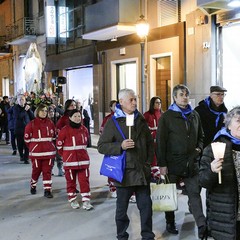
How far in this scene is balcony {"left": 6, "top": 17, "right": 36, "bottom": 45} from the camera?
2898 centimetres

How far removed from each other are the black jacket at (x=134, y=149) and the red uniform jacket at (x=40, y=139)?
310cm

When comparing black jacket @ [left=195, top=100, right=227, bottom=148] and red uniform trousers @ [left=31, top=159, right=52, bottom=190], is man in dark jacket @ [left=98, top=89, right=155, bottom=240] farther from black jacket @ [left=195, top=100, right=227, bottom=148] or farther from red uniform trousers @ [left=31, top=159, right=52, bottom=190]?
red uniform trousers @ [left=31, top=159, right=52, bottom=190]

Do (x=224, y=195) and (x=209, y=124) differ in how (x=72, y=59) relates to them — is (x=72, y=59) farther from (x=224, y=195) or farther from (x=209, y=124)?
(x=224, y=195)

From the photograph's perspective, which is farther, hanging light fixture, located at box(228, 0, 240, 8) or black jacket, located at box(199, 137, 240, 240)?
hanging light fixture, located at box(228, 0, 240, 8)

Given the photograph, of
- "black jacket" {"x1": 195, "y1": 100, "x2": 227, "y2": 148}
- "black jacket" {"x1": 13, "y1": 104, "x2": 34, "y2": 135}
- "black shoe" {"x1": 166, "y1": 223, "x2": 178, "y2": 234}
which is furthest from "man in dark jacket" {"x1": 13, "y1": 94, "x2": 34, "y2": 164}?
"black shoe" {"x1": 166, "y1": 223, "x2": 178, "y2": 234}

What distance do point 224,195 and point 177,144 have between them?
2.02m

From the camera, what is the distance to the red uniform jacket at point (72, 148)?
774 cm

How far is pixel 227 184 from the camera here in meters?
3.95

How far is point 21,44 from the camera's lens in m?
32.1

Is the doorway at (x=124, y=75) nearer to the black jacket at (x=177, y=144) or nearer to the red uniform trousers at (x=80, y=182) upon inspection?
the red uniform trousers at (x=80, y=182)

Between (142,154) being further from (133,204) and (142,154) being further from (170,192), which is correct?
(133,204)

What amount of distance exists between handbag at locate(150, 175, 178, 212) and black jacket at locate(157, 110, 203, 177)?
27cm

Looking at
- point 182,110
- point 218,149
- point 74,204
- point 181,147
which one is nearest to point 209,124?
point 182,110

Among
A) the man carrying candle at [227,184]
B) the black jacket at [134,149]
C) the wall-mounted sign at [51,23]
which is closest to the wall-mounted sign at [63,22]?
the wall-mounted sign at [51,23]
